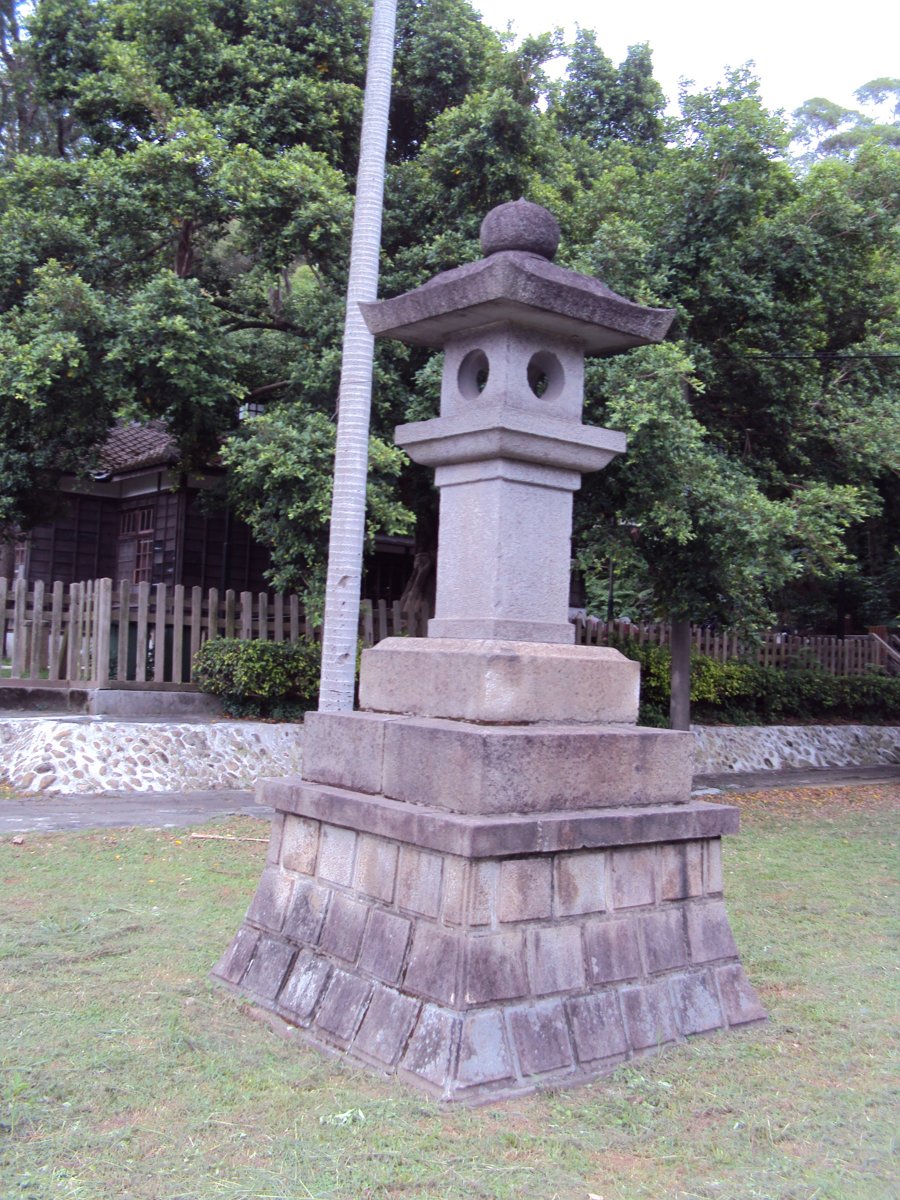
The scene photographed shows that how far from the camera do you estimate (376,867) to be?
439 centimetres

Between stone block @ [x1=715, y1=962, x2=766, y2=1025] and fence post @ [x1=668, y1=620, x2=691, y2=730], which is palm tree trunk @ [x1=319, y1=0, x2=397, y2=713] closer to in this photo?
fence post @ [x1=668, y1=620, x2=691, y2=730]

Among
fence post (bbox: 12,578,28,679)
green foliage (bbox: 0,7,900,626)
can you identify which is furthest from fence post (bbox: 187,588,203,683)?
fence post (bbox: 12,578,28,679)

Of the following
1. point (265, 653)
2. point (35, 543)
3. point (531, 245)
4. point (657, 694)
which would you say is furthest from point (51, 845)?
point (35, 543)

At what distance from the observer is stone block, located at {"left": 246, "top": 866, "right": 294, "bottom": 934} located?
4879 millimetres

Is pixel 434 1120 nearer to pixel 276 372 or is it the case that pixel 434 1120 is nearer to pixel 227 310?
pixel 276 372

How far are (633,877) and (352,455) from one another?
231 inches

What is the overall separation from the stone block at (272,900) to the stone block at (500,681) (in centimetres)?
90

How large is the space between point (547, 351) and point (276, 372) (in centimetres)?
867

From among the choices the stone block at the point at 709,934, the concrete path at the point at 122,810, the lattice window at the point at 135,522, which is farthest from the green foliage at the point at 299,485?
the lattice window at the point at 135,522

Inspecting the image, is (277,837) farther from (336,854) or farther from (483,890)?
(483,890)

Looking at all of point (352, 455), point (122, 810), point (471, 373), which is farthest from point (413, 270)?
point (471, 373)

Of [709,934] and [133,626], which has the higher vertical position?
[133,626]

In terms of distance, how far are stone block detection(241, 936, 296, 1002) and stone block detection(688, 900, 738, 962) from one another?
5.77 feet

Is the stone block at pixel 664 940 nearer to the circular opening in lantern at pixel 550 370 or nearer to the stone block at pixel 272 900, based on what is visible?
the stone block at pixel 272 900
